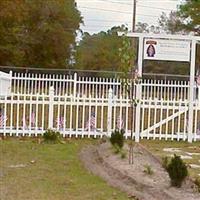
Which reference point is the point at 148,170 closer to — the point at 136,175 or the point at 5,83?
the point at 136,175

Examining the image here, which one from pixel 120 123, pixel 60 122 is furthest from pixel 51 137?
pixel 120 123

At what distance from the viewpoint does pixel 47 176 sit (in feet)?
Result: 29.3

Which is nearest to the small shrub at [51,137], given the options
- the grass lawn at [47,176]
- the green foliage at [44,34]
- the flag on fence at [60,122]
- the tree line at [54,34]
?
the grass lawn at [47,176]

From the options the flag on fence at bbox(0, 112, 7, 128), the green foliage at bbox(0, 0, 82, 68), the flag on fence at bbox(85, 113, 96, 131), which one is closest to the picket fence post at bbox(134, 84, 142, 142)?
the flag on fence at bbox(85, 113, 96, 131)

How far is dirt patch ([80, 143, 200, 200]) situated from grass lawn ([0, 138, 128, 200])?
0.20 metres

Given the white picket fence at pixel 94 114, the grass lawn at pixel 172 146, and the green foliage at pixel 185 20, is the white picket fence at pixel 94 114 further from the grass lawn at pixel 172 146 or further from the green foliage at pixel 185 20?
the green foliage at pixel 185 20

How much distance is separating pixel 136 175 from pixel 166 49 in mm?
5806

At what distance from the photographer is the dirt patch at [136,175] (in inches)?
299

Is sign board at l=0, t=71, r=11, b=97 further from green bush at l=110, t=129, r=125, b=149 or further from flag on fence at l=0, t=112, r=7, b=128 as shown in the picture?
green bush at l=110, t=129, r=125, b=149

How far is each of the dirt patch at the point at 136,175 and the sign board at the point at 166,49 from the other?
3142 millimetres

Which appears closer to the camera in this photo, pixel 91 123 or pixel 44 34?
pixel 91 123

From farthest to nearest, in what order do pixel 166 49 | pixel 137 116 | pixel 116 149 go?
1. pixel 166 49
2. pixel 137 116
3. pixel 116 149

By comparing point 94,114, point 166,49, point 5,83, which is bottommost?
point 94,114

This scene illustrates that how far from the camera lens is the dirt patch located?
7.60m
